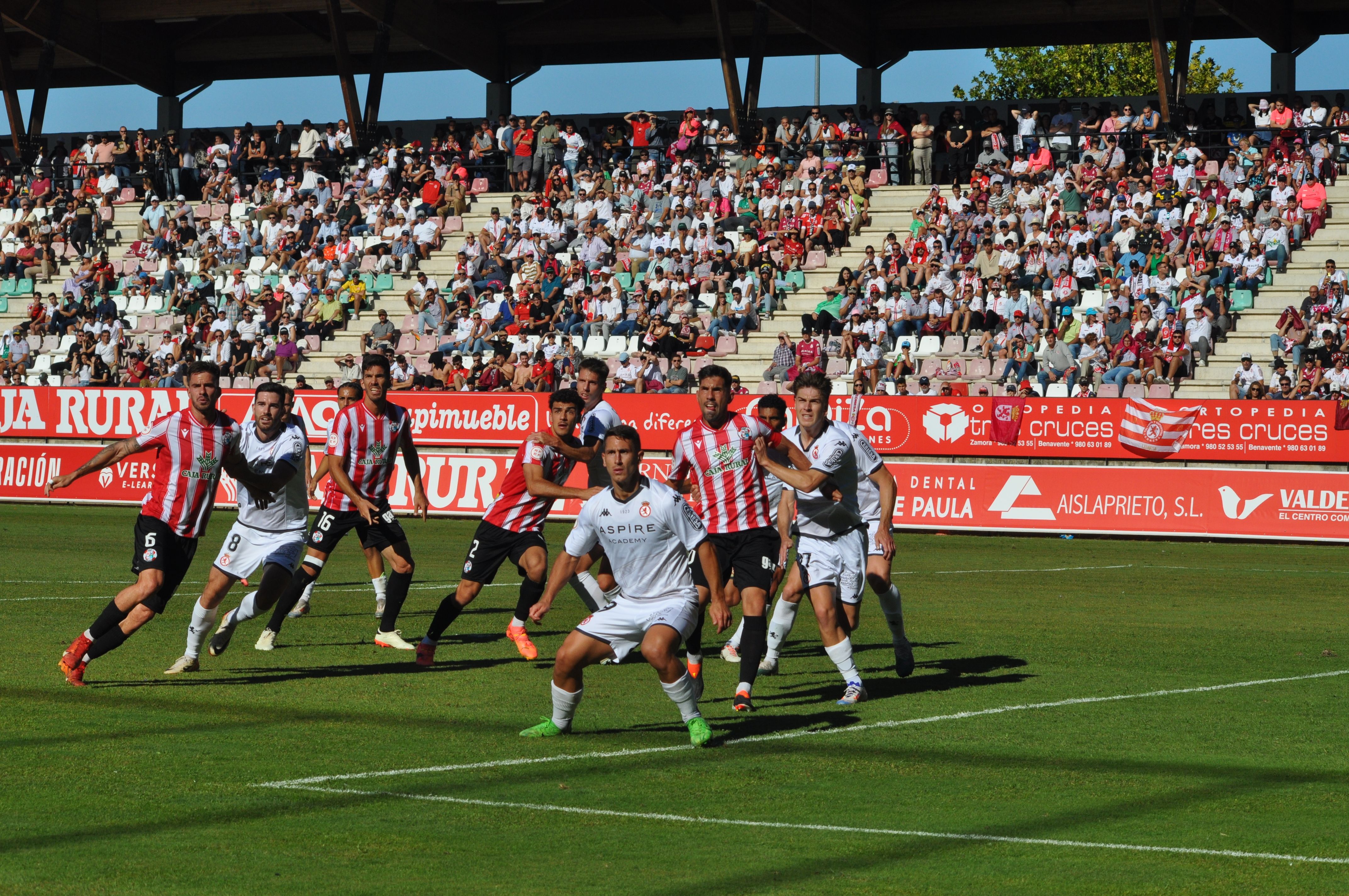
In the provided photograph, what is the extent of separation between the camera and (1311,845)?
6.85 m

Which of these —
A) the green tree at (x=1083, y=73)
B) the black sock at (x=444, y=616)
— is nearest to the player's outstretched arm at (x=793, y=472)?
the black sock at (x=444, y=616)

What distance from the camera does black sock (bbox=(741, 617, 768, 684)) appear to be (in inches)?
404

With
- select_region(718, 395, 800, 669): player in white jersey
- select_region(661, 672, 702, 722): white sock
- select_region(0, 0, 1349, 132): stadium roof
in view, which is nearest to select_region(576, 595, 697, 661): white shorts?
select_region(661, 672, 702, 722): white sock

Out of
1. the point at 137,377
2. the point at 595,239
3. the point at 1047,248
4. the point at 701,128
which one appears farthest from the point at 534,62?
the point at 1047,248

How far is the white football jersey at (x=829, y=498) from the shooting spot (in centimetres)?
1075

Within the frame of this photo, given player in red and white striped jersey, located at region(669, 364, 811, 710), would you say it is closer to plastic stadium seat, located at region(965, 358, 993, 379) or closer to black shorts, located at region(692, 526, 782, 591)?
black shorts, located at region(692, 526, 782, 591)

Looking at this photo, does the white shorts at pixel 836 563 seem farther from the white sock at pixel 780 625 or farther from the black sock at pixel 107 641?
the black sock at pixel 107 641

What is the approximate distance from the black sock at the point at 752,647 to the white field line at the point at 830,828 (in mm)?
2809

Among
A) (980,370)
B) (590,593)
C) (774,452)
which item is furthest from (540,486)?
(980,370)

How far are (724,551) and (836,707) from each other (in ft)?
3.78

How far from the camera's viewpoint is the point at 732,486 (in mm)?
10805

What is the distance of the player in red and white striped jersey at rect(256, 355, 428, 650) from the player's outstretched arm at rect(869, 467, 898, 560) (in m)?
3.53

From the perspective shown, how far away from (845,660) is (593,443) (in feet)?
9.17

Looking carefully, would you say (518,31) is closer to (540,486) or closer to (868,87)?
(868,87)
